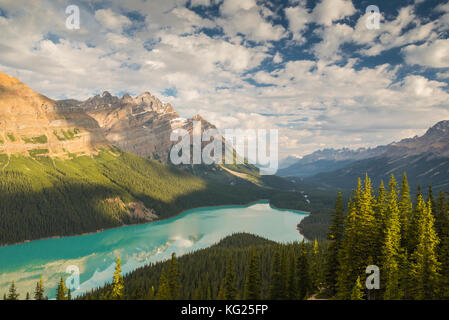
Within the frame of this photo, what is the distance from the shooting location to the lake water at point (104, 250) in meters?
94.8

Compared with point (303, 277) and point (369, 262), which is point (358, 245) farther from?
point (303, 277)

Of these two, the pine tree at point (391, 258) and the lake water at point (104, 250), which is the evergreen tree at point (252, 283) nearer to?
the pine tree at point (391, 258)

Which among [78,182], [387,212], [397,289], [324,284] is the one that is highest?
[78,182]

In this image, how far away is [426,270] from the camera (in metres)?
36.3

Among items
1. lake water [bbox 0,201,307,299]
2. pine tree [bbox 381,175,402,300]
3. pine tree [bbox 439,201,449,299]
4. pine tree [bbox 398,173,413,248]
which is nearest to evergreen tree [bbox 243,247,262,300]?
pine tree [bbox 381,175,402,300]

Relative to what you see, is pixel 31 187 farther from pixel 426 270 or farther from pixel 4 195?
pixel 426 270

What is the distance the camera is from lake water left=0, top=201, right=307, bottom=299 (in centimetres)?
9475

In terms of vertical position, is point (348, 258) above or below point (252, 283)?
above

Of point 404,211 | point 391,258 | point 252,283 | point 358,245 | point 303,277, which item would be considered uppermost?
point 404,211

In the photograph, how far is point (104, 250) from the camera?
5123 inches

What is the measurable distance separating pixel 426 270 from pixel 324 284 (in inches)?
666

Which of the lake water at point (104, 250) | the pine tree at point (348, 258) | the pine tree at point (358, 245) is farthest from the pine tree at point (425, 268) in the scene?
the lake water at point (104, 250)

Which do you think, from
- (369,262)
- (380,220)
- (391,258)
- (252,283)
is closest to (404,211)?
(380,220)
